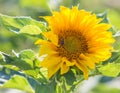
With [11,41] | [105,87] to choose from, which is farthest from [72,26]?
[11,41]

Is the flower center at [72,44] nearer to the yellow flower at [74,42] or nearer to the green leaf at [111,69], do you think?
the yellow flower at [74,42]

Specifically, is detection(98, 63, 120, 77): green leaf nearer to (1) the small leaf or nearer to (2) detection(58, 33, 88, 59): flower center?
(2) detection(58, 33, 88, 59): flower center

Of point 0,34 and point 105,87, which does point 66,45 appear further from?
point 0,34

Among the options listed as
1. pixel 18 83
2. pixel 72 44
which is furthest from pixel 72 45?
pixel 18 83

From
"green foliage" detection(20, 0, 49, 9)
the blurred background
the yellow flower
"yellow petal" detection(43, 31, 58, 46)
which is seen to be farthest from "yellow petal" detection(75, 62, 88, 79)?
"green foliage" detection(20, 0, 49, 9)

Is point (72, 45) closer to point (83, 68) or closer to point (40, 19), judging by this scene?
point (83, 68)

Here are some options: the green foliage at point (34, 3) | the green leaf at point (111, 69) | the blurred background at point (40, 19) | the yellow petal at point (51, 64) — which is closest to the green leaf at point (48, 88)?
the yellow petal at point (51, 64)
